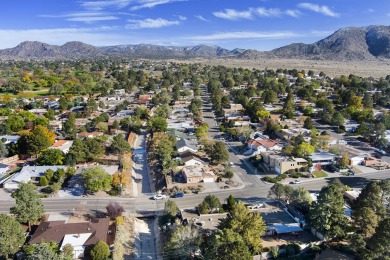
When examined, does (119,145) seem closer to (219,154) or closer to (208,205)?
(219,154)

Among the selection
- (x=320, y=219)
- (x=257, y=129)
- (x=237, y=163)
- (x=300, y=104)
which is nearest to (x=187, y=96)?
(x=300, y=104)

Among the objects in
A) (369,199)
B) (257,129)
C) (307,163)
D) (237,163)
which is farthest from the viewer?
(257,129)

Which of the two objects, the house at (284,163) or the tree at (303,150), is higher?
the tree at (303,150)

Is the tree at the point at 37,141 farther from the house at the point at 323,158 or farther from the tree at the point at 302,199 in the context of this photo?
the house at the point at 323,158

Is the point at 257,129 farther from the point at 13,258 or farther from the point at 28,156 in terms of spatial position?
the point at 13,258

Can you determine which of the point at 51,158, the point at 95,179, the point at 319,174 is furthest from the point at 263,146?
the point at 51,158

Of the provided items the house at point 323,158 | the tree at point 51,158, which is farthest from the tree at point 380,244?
the tree at point 51,158

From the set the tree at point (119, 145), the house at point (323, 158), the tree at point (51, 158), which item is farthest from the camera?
the tree at point (119, 145)
